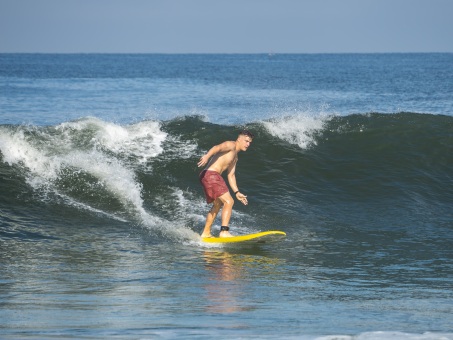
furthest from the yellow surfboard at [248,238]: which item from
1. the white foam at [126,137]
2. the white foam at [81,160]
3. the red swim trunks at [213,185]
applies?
the white foam at [126,137]

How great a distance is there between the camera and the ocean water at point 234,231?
6500mm

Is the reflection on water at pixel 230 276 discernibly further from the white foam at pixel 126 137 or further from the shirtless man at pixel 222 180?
the white foam at pixel 126 137

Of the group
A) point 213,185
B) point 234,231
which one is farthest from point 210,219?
point 234,231

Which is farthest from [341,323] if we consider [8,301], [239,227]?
[239,227]

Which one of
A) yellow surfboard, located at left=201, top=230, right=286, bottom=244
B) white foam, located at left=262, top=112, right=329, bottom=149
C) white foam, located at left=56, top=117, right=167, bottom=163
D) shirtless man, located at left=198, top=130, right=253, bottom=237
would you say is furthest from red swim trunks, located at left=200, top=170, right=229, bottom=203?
white foam, located at left=262, top=112, right=329, bottom=149

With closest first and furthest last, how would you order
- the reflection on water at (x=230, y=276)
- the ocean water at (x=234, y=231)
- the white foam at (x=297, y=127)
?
the ocean water at (x=234, y=231), the reflection on water at (x=230, y=276), the white foam at (x=297, y=127)

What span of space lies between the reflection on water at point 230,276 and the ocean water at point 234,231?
0.03m

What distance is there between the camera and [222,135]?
1777 cm

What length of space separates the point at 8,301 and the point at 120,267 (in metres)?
2.12

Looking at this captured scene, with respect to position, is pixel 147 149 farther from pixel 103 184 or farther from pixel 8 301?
pixel 8 301

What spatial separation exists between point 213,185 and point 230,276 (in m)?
2.34

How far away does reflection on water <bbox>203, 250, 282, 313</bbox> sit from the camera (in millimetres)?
7035

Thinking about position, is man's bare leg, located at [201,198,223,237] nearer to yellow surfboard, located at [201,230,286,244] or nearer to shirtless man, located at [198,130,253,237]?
shirtless man, located at [198,130,253,237]

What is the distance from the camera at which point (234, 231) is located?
11539 mm
